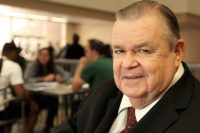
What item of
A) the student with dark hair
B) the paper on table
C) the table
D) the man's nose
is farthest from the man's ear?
the student with dark hair

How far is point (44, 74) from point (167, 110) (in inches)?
134

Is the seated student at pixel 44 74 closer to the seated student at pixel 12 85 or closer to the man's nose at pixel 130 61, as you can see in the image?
the seated student at pixel 12 85

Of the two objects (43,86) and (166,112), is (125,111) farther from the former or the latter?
(43,86)

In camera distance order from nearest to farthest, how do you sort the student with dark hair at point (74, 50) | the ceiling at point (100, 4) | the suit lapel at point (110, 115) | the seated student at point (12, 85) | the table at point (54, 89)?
the suit lapel at point (110, 115) < the ceiling at point (100, 4) < the seated student at point (12, 85) < the table at point (54, 89) < the student with dark hair at point (74, 50)

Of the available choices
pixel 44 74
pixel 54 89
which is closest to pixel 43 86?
pixel 54 89

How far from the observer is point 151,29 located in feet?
3.36

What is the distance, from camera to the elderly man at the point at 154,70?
3.36 feet

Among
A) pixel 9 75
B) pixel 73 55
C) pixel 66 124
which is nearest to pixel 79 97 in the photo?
pixel 9 75

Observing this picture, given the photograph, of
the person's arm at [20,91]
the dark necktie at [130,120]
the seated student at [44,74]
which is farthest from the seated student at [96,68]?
the dark necktie at [130,120]

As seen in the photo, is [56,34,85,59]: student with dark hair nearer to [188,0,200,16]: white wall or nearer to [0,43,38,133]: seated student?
[0,43,38,133]: seated student

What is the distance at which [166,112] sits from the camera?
103 centimetres

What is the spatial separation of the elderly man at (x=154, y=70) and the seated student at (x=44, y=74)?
315cm

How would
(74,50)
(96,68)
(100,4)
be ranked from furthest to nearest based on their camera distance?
1. (74,50)
2. (96,68)
3. (100,4)

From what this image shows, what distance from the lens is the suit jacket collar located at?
102 centimetres
